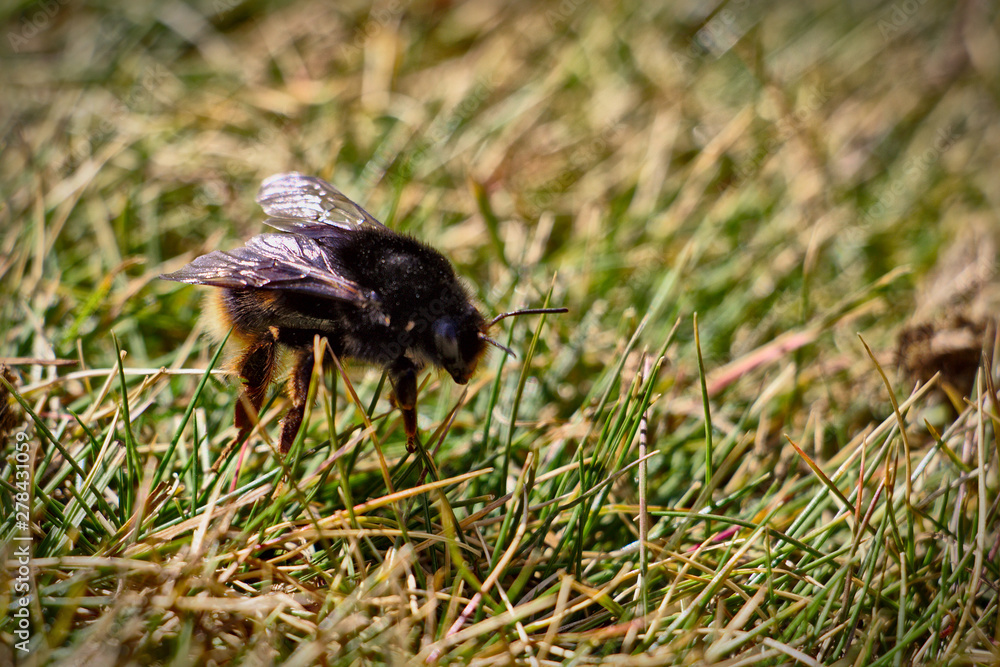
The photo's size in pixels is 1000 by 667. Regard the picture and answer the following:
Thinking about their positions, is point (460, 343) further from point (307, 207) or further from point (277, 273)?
point (307, 207)

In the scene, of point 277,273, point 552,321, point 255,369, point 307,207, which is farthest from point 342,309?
point 552,321

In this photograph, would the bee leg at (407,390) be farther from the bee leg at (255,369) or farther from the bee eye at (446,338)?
the bee leg at (255,369)

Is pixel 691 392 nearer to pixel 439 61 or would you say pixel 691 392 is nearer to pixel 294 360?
pixel 294 360

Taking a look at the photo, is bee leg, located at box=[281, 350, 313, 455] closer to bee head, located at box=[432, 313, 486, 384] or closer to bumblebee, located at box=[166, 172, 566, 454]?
bumblebee, located at box=[166, 172, 566, 454]

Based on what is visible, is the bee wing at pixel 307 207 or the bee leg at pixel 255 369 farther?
the bee wing at pixel 307 207

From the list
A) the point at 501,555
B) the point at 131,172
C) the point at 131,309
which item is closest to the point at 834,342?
the point at 501,555

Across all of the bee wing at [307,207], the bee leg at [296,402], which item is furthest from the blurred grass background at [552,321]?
the bee wing at [307,207]

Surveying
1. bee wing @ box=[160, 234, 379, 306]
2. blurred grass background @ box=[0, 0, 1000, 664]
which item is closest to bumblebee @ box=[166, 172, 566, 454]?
bee wing @ box=[160, 234, 379, 306]
